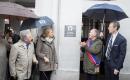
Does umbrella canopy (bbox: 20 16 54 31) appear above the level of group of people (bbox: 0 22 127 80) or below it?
above

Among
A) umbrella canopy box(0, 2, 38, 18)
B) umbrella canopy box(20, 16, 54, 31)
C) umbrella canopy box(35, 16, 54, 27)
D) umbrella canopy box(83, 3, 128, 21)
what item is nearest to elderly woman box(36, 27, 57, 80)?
umbrella canopy box(35, 16, 54, 27)

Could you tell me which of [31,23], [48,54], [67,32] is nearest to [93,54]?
[48,54]

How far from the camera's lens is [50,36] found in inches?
363

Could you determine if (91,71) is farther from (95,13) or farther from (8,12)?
(8,12)

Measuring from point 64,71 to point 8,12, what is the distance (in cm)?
314

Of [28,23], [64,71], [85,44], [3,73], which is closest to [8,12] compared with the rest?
[28,23]

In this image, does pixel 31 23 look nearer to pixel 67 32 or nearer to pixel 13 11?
pixel 13 11

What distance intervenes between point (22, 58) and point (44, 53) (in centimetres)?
104

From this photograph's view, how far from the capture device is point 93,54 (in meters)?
8.92

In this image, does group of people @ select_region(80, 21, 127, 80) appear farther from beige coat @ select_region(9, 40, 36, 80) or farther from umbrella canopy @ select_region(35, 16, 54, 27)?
beige coat @ select_region(9, 40, 36, 80)

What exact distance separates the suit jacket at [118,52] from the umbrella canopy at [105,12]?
723 millimetres

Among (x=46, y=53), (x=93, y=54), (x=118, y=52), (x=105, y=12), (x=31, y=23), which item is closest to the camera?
(x=31, y=23)

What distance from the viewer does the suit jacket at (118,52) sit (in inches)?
331

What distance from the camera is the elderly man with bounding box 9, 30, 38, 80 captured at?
807 cm
